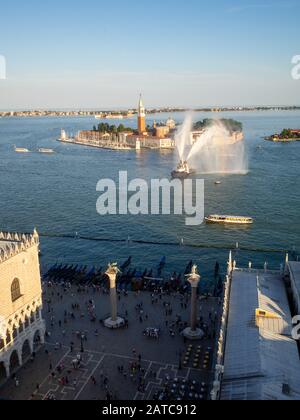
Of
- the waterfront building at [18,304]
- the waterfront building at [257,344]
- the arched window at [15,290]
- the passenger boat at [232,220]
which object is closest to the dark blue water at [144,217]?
the passenger boat at [232,220]

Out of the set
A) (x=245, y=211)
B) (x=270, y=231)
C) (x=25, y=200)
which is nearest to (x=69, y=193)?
(x=25, y=200)

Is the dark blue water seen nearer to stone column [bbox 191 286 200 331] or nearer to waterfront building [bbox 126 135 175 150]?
stone column [bbox 191 286 200 331]

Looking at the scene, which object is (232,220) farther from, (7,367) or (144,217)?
(7,367)

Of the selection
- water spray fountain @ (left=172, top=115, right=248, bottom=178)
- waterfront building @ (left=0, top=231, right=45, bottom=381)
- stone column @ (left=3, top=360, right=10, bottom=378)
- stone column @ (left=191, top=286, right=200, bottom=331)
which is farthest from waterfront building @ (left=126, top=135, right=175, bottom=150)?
stone column @ (left=3, top=360, right=10, bottom=378)

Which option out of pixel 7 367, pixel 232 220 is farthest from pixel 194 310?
pixel 232 220

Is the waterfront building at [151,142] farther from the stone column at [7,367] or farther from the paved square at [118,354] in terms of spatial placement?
the stone column at [7,367]

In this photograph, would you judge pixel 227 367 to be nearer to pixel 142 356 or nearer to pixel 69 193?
pixel 142 356

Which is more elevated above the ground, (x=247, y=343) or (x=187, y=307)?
(x=247, y=343)
